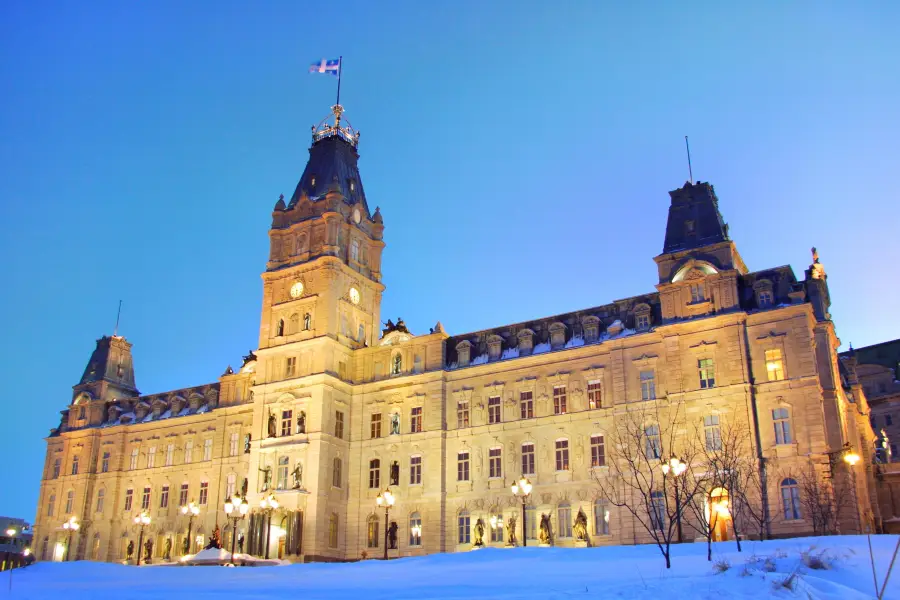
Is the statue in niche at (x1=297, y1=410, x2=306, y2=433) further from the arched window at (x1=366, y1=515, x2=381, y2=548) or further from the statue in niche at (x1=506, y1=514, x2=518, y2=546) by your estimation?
the statue in niche at (x1=506, y1=514, x2=518, y2=546)

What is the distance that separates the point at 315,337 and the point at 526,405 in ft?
53.5

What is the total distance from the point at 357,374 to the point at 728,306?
27196 millimetres

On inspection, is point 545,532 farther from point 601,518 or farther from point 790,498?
point 790,498

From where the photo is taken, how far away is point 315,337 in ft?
198

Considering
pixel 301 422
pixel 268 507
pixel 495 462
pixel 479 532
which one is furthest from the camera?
pixel 301 422

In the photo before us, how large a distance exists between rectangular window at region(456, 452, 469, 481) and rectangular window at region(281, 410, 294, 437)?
12.3 meters

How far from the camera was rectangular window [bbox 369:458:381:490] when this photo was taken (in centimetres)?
5847

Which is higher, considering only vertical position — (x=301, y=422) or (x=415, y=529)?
(x=301, y=422)

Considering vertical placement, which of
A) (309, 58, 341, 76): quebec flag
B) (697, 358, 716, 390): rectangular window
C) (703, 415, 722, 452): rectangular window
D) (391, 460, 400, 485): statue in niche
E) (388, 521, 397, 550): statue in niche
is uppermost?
(309, 58, 341, 76): quebec flag

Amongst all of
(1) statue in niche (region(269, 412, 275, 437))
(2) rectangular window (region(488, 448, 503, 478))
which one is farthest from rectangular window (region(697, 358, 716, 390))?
(1) statue in niche (region(269, 412, 275, 437))

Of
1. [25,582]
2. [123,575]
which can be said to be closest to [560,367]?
[123,575]

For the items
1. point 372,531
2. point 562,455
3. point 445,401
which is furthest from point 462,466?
point 372,531

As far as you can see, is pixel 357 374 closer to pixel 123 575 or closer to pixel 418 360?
pixel 418 360

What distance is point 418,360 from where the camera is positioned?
60.0 m
